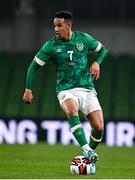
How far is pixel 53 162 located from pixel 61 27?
333cm

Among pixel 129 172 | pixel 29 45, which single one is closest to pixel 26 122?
pixel 29 45

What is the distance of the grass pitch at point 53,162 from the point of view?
472 inches

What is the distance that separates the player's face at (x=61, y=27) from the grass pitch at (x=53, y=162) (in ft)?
6.07

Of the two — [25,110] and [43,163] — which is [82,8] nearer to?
[25,110]

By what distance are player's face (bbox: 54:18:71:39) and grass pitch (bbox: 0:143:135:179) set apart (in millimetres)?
1851

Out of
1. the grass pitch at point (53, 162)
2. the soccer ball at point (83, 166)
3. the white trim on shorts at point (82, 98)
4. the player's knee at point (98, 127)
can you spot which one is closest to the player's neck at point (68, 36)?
the white trim on shorts at point (82, 98)

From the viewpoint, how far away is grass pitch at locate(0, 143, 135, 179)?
12.0 metres

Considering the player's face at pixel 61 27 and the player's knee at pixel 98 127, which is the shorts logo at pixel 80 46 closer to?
the player's face at pixel 61 27

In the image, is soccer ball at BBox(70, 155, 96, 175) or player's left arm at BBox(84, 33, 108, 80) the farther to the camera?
player's left arm at BBox(84, 33, 108, 80)

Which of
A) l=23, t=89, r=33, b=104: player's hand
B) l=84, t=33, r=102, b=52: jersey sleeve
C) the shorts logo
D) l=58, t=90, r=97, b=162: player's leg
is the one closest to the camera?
l=58, t=90, r=97, b=162: player's leg

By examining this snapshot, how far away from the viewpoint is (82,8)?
1016 inches

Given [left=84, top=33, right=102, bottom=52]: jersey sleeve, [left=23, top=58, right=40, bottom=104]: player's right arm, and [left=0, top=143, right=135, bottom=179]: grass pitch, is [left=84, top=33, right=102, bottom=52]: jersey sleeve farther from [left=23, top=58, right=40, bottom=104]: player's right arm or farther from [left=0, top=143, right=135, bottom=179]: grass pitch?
[left=0, top=143, right=135, bottom=179]: grass pitch

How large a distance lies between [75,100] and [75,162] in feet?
2.82

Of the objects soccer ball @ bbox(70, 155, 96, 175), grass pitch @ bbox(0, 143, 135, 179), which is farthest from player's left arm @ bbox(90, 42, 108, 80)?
grass pitch @ bbox(0, 143, 135, 179)
